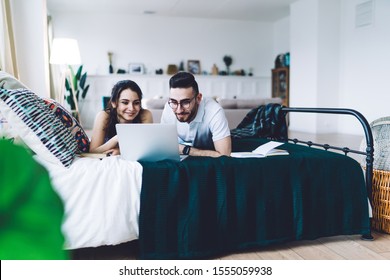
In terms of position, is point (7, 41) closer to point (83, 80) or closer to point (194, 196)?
point (194, 196)

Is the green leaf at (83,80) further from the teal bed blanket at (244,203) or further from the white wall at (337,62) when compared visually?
the teal bed blanket at (244,203)

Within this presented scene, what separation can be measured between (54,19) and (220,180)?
7.24 metres

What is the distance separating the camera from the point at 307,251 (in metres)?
1.70

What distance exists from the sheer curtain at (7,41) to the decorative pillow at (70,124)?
1686 mm

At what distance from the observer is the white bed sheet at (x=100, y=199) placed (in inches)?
57.7

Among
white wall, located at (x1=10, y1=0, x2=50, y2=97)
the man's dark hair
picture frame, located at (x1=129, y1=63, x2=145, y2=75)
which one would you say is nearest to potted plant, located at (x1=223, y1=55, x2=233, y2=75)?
picture frame, located at (x1=129, y1=63, x2=145, y2=75)

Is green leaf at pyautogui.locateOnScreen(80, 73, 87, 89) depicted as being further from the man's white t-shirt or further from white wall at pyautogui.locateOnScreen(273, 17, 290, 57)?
the man's white t-shirt

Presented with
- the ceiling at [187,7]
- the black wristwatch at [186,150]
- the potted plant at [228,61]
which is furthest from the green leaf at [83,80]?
the black wristwatch at [186,150]

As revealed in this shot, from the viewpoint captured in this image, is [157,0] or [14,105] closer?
[14,105]

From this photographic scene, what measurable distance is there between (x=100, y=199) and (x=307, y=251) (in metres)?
1.00

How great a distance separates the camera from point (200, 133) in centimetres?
209

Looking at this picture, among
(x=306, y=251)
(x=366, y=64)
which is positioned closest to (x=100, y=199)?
(x=306, y=251)

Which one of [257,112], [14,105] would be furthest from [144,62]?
[14,105]
